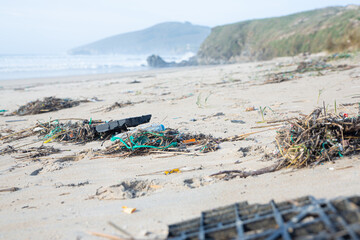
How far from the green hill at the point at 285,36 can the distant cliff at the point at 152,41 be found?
50852 millimetres

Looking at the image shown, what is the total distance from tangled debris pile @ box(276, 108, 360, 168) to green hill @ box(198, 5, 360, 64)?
15.7 m

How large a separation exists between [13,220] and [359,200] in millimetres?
2284

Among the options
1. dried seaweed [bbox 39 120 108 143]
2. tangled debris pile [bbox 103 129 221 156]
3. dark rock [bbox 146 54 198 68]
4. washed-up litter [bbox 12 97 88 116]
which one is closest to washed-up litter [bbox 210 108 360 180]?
tangled debris pile [bbox 103 129 221 156]

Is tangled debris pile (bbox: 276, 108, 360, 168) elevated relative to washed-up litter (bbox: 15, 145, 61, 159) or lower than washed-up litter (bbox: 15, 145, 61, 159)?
elevated

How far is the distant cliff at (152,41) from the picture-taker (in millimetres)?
92338

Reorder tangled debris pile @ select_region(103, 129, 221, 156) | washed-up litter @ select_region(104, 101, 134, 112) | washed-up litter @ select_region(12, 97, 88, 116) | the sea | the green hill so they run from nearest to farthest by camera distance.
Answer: tangled debris pile @ select_region(103, 129, 221, 156) < washed-up litter @ select_region(104, 101, 134, 112) < washed-up litter @ select_region(12, 97, 88, 116) < the green hill < the sea

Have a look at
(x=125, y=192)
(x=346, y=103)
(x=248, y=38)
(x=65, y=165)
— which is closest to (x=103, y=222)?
(x=125, y=192)

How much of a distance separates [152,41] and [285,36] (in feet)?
251

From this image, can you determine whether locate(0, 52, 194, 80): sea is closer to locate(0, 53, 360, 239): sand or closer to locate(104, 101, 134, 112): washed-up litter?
locate(104, 101, 134, 112): washed-up litter

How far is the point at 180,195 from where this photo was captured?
7.36 ft

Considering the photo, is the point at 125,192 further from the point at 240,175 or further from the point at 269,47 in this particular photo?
the point at 269,47

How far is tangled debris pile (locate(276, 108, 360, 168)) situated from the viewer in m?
2.39

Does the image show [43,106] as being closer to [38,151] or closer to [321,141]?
[38,151]

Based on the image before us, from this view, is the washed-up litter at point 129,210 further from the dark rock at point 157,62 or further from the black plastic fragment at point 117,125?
the dark rock at point 157,62
